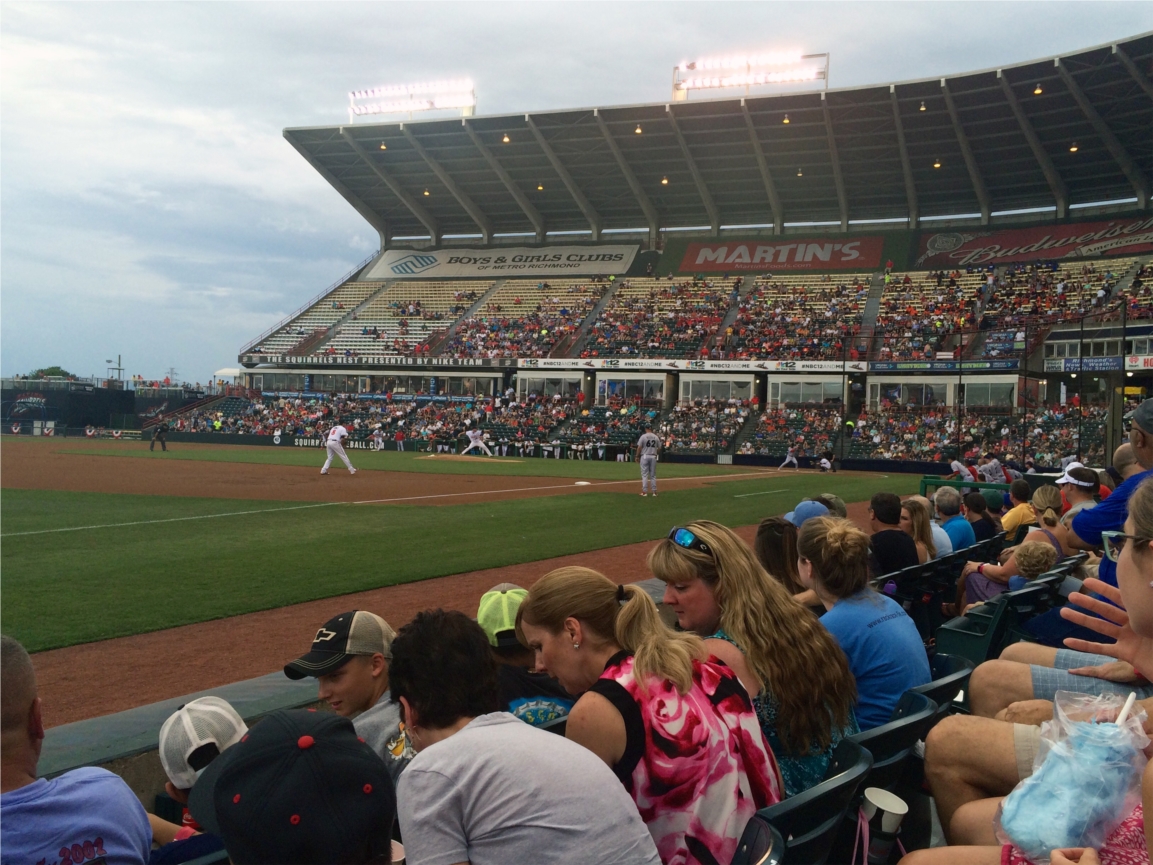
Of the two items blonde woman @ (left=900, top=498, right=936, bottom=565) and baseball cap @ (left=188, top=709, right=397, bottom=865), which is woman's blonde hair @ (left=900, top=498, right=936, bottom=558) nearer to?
blonde woman @ (left=900, top=498, right=936, bottom=565)

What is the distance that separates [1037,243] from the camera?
51562mm

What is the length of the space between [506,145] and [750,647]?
5648cm

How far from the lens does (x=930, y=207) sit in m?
55.9

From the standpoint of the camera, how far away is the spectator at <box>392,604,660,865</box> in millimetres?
2074

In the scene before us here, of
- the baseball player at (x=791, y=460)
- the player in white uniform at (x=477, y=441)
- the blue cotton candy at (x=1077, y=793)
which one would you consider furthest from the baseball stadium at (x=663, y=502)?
the player in white uniform at (x=477, y=441)

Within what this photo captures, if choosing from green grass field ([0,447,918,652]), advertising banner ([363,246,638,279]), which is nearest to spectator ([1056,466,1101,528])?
green grass field ([0,447,918,652])

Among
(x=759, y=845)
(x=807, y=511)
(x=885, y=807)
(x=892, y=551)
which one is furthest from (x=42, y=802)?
(x=892, y=551)

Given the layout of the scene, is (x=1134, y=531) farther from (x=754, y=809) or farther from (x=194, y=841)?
(x=194, y=841)

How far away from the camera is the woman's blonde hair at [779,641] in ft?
10.6

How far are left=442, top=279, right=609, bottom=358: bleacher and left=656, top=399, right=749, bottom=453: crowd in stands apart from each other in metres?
10.6

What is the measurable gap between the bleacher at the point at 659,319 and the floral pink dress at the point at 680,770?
162 ft

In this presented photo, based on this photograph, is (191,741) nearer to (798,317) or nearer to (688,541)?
(688,541)

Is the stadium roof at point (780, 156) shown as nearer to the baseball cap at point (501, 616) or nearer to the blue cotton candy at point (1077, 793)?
the baseball cap at point (501, 616)

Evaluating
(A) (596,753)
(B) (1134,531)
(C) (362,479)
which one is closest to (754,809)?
(A) (596,753)
